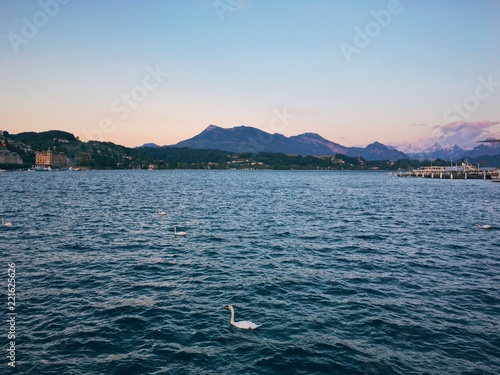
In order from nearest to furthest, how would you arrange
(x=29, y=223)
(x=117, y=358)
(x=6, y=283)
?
(x=117, y=358)
(x=6, y=283)
(x=29, y=223)

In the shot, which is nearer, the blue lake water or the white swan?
the blue lake water

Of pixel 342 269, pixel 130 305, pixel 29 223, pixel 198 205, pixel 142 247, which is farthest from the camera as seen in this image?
pixel 198 205

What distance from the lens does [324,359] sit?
1590 centimetres

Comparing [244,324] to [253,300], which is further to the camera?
[253,300]

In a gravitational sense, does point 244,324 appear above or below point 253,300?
above

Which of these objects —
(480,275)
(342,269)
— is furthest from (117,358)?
(480,275)

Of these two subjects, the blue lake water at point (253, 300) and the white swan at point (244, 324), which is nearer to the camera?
the blue lake water at point (253, 300)

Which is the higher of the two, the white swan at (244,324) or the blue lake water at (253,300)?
the white swan at (244,324)

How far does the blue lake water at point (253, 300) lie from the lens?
15.8 meters

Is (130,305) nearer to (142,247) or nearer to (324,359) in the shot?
(324,359)

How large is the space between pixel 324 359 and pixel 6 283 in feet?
79.1

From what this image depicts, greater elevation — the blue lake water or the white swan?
the white swan

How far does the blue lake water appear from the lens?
1581cm

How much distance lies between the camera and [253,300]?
22.7m
